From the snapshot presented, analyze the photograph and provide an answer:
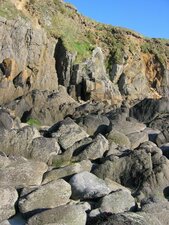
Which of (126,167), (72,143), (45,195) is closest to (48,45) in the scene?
(72,143)

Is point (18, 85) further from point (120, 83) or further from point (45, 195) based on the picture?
point (45, 195)

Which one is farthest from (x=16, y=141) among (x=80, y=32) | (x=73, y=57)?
(x=80, y=32)

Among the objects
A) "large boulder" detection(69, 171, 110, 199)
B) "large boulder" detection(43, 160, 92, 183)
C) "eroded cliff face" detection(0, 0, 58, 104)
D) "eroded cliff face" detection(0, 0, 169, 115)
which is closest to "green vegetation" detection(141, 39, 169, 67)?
"eroded cliff face" detection(0, 0, 169, 115)

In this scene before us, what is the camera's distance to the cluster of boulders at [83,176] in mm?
14320

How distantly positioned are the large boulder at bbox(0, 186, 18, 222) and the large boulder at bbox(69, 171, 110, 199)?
2.11 meters

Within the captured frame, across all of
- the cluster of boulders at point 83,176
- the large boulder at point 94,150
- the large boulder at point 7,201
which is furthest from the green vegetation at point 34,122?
the large boulder at point 7,201

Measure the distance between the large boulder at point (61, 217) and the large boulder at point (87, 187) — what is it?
7.58 ft

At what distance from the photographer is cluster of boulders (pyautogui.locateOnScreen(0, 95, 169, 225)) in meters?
14.3

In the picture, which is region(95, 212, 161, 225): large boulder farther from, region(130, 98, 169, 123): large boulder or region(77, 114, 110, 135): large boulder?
region(130, 98, 169, 123): large boulder

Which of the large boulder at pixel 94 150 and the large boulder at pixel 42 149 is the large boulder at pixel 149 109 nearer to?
the large boulder at pixel 94 150

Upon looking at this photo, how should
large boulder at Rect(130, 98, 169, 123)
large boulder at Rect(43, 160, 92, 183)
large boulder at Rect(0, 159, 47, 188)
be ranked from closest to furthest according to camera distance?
large boulder at Rect(0, 159, 47, 188), large boulder at Rect(43, 160, 92, 183), large boulder at Rect(130, 98, 169, 123)

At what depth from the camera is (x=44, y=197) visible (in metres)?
15.6

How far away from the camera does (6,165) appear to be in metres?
18.9

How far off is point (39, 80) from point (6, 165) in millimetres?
30868
